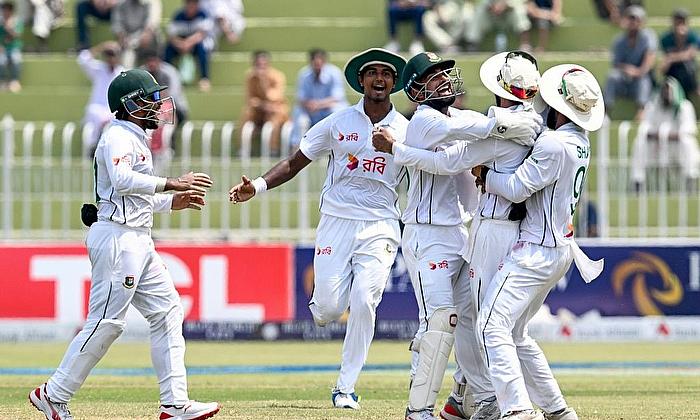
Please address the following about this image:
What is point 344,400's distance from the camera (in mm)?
10375

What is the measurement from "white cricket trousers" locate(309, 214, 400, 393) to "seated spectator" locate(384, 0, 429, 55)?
1164 cm

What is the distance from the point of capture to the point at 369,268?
10.8m

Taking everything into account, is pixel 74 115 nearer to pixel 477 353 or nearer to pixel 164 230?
pixel 164 230

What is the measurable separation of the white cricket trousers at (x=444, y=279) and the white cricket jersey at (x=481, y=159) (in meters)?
0.49

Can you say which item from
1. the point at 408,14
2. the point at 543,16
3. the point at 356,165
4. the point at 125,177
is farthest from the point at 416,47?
the point at 125,177

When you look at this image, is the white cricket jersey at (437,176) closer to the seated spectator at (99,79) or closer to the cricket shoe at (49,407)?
the cricket shoe at (49,407)

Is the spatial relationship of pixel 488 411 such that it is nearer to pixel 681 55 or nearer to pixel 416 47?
pixel 681 55

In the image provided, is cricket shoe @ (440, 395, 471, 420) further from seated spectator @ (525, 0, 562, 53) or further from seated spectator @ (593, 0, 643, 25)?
seated spectator @ (593, 0, 643, 25)

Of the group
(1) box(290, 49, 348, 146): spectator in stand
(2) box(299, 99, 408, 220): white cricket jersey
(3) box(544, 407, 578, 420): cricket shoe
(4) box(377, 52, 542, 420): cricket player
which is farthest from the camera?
(1) box(290, 49, 348, 146): spectator in stand

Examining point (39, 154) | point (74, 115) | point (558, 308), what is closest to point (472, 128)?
point (558, 308)

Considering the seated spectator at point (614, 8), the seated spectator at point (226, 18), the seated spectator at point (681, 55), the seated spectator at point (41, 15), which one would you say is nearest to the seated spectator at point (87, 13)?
the seated spectator at point (41, 15)

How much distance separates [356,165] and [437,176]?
4.00 feet

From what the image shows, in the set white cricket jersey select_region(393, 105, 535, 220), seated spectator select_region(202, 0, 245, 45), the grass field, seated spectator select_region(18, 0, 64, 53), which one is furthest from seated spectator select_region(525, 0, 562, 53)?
white cricket jersey select_region(393, 105, 535, 220)

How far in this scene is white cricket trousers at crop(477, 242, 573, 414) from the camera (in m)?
8.67
